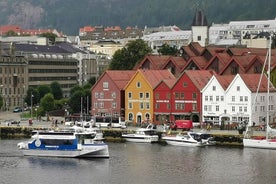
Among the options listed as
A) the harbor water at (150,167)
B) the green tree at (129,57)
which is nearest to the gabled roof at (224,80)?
the harbor water at (150,167)

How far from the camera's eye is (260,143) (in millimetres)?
66188

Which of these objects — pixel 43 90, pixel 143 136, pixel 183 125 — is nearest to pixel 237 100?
pixel 183 125

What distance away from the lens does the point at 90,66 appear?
144 m

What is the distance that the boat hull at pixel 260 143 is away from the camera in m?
65.8

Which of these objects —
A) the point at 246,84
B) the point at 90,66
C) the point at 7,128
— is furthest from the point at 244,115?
the point at 90,66

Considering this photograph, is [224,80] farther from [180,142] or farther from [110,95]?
[180,142]

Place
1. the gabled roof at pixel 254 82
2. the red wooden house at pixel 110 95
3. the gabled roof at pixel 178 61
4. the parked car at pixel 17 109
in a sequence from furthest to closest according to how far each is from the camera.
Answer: the parked car at pixel 17 109, the gabled roof at pixel 178 61, the red wooden house at pixel 110 95, the gabled roof at pixel 254 82

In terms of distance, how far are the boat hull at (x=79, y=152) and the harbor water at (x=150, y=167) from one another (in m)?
0.64

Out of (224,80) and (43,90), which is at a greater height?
(43,90)

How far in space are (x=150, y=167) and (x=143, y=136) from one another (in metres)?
15.9

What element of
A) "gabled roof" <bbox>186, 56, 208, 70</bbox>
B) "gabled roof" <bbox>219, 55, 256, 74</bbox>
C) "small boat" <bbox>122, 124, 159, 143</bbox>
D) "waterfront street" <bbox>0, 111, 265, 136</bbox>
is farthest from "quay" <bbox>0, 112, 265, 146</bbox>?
"gabled roof" <bbox>186, 56, 208, 70</bbox>

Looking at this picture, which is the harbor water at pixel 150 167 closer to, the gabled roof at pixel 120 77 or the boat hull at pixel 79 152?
the boat hull at pixel 79 152

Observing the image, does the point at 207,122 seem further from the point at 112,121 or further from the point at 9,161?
the point at 9,161

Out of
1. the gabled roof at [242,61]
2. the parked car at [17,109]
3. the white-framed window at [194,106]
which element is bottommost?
the white-framed window at [194,106]
